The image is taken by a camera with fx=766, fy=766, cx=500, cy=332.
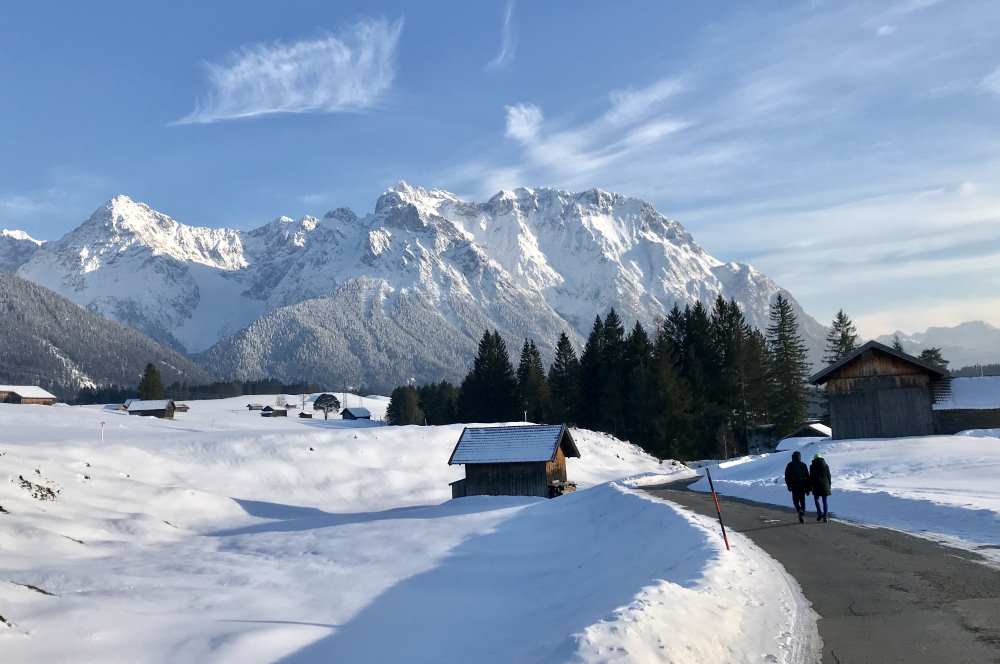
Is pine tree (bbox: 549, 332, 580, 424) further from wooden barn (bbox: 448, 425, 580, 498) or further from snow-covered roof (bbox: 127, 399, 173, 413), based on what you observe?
snow-covered roof (bbox: 127, 399, 173, 413)

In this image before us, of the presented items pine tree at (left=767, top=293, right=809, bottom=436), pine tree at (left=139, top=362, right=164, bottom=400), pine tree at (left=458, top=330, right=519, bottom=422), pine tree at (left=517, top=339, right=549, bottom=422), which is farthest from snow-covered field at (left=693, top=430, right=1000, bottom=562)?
pine tree at (left=139, top=362, right=164, bottom=400)

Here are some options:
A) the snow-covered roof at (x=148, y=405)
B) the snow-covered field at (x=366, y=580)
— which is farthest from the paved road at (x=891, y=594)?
the snow-covered roof at (x=148, y=405)

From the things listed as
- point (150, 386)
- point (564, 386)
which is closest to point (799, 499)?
point (564, 386)

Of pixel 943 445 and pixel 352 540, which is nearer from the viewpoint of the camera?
pixel 352 540

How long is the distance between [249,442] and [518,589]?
4422 centimetres

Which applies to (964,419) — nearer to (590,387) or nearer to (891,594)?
(891,594)

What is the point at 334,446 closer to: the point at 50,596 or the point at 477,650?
the point at 50,596

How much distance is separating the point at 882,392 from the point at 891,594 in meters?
36.2

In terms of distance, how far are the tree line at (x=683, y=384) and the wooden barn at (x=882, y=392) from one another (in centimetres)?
2302

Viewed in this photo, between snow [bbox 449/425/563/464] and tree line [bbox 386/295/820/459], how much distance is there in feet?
85.7

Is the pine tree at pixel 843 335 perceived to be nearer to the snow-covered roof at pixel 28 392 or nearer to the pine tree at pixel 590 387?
the pine tree at pixel 590 387

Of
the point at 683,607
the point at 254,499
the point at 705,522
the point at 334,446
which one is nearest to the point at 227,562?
the point at 705,522

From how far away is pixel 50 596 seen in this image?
14898 mm

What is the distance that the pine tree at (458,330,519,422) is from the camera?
305ft
